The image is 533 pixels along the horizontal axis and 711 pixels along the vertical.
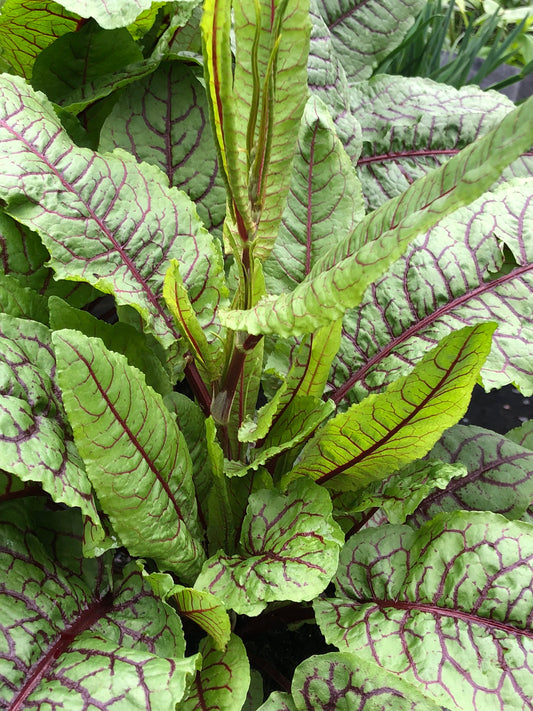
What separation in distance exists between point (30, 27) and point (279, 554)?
2.50ft

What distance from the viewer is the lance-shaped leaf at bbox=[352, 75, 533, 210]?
40.3 inches

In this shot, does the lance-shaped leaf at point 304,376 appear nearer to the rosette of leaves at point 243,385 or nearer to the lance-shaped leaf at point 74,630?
the rosette of leaves at point 243,385

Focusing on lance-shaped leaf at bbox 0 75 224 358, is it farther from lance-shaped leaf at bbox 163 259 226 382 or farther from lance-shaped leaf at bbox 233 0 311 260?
lance-shaped leaf at bbox 233 0 311 260

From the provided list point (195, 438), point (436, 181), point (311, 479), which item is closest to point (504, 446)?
point (311, 479)

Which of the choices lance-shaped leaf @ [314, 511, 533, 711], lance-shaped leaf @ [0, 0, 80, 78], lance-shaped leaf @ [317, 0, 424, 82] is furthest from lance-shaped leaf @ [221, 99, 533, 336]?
lance-shaped leaf @ [317, 0, 424, 82]

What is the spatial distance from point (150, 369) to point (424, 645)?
0.42 m

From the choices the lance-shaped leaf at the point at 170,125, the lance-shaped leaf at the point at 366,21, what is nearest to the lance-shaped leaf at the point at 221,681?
the lance-shaped leaf at the point at 170,125

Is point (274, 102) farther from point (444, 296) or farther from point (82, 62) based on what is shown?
point (82, 62)

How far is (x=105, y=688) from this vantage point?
1.88ft

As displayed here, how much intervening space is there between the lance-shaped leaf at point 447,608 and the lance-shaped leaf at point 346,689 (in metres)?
0.02

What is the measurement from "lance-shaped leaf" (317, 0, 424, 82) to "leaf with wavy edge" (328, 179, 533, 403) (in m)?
0.42

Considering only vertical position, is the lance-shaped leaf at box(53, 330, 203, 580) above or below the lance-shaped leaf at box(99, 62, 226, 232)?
below

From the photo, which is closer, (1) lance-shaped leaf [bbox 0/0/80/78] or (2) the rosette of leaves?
(2) the rosette of leaves

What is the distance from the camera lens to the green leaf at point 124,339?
71cm
